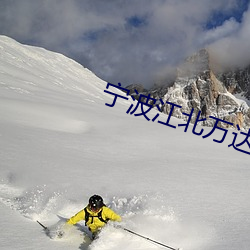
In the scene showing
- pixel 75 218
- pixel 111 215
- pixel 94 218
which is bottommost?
pixel 75 218

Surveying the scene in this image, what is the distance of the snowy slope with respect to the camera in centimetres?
489

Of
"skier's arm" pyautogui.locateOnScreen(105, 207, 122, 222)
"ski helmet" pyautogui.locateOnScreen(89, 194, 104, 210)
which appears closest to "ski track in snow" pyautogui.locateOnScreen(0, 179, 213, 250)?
"skier's arm" pyautogui.locateOnScreen(105, 207, 122, 222)

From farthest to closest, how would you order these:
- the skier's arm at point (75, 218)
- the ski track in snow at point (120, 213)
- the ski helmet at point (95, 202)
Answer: the skier's arm at point (75, 218) → the ski helmet at point (95, 202) → the ski track in snow at point (120, 213)

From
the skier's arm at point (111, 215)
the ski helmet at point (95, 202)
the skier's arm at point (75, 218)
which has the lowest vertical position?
the skier's arm at point (75, 218)

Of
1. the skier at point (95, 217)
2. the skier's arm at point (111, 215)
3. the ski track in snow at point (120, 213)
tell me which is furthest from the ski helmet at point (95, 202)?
the ski track in snow at point (120, 213)

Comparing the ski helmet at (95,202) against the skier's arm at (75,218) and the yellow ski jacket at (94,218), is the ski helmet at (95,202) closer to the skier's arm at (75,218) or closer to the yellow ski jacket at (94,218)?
the yellow ski jacket at (94,218)

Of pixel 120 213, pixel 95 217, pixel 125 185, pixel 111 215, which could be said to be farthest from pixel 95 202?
pixel 125 185

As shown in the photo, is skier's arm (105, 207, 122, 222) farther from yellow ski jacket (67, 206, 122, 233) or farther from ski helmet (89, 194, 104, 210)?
ski helmet (89, 194, 104, 210)

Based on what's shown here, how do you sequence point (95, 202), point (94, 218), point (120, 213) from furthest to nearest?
1. point (120, 213)
2. point (94, 218)
3. point (95, 202)

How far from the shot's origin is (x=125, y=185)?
712cm

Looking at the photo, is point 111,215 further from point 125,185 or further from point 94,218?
point 125,185

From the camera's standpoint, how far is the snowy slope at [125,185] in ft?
16.0

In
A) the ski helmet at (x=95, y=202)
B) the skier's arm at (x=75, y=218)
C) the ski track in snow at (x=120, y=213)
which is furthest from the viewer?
the skier's arm at (x=75, y=218)

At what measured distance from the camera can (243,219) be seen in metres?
5.26
